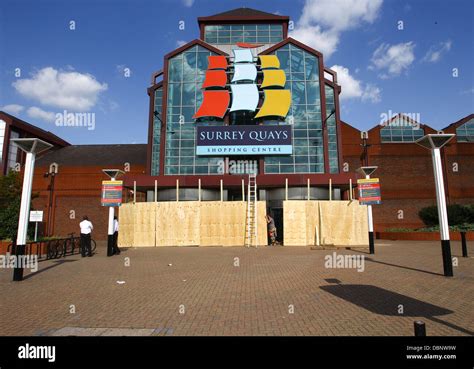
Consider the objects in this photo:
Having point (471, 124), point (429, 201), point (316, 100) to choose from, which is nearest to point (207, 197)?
point (316, 100)

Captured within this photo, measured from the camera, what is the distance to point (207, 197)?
25391mm

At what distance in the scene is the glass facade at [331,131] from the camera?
94.9ft

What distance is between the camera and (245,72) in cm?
2938

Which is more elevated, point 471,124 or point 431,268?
point 471,124

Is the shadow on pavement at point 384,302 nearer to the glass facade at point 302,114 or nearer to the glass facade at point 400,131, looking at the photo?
the glass facade at point 302,114

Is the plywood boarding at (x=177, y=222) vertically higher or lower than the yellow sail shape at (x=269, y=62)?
lower

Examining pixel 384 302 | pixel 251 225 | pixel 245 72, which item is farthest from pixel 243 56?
pixel 384 302

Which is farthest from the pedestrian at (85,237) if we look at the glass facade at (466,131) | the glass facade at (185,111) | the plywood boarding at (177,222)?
the glass facade at (466,131)

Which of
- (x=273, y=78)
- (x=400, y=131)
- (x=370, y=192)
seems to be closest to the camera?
(x=370, y=192)

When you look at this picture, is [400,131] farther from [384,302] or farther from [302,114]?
[384,302]

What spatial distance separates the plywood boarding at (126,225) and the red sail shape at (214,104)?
11447 mm

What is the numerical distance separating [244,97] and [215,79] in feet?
10.7
